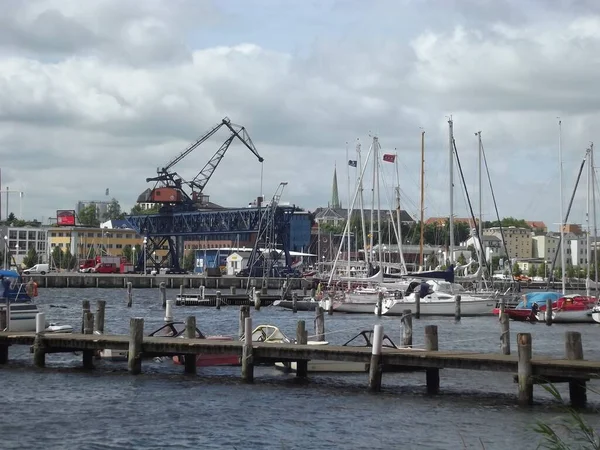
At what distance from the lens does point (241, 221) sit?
165500 mm

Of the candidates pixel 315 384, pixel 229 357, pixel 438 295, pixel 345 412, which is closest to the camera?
pixel 345 412

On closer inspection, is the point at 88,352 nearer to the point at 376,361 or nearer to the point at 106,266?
the point at 376,361

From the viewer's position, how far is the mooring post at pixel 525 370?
33.3 metres

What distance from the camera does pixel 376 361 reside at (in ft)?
118

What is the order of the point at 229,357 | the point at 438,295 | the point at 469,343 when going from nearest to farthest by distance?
the point at 229,357 < the point at 469,343 < the point at 438,295

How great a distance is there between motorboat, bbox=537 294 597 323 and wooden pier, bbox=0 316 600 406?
40764 mm

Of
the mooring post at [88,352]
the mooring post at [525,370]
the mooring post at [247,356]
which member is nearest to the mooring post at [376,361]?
the mooring post at [247,356]

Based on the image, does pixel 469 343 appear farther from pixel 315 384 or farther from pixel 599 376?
pixel 599 376

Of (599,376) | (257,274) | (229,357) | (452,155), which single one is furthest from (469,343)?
(257,274)

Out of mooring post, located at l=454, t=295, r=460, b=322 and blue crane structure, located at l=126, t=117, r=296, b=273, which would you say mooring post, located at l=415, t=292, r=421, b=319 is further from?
blue crane structure, located at l=126, t=117, r=296, b=273

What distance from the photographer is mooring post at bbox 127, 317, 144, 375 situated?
1543 inches

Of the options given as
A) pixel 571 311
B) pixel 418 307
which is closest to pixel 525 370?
pixel 418 307

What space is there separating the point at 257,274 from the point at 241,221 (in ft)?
29.6

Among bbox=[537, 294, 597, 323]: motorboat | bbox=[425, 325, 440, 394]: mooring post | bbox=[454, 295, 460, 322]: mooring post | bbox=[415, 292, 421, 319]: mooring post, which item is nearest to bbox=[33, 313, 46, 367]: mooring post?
bbox=[425, 325, 440, 394]: mooring post
